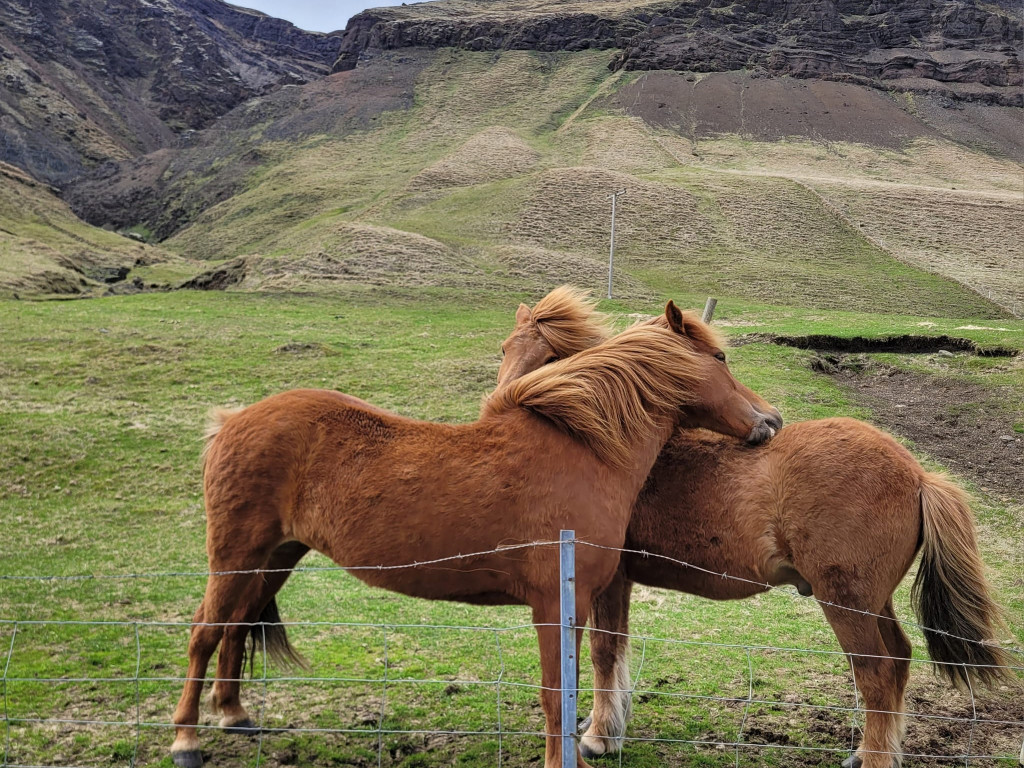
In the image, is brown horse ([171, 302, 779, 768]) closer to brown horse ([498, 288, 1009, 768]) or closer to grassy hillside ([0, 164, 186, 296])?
brown horse ([498, 288, 1009, 768])

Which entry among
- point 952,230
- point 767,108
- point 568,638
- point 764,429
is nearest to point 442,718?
point 568,638

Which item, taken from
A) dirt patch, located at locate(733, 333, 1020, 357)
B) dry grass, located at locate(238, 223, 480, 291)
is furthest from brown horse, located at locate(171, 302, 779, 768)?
dry grass, located at locate(238, 223, 480, 291)

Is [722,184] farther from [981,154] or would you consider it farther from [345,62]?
[345,62]

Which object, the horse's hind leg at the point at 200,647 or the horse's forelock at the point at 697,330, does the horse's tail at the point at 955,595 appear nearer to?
the horse's forelock at the point at 697,330

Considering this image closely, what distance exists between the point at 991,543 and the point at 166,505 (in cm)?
1084

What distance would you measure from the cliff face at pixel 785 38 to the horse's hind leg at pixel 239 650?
104907mm

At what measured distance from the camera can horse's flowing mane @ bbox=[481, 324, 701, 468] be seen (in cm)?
435

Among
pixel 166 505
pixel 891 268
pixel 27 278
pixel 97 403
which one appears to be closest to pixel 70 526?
pixel 166 505

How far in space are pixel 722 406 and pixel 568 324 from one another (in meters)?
1.43

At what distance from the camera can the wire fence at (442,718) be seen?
4660mm

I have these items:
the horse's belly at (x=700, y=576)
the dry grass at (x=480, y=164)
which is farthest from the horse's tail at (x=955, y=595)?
the dry grass at (x=480, y=164)

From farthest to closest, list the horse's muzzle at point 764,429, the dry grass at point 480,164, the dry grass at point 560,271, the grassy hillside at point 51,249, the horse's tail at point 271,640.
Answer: the dry grass at point 480,164
the dry grass at point 560,271
the grassy hillside at point 51,249
the horse's tail at point 271,640
the horse's muzzle at point 764,429

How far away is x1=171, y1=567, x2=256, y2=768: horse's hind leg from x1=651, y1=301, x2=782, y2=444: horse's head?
274cm

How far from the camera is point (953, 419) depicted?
1565 centimetres
